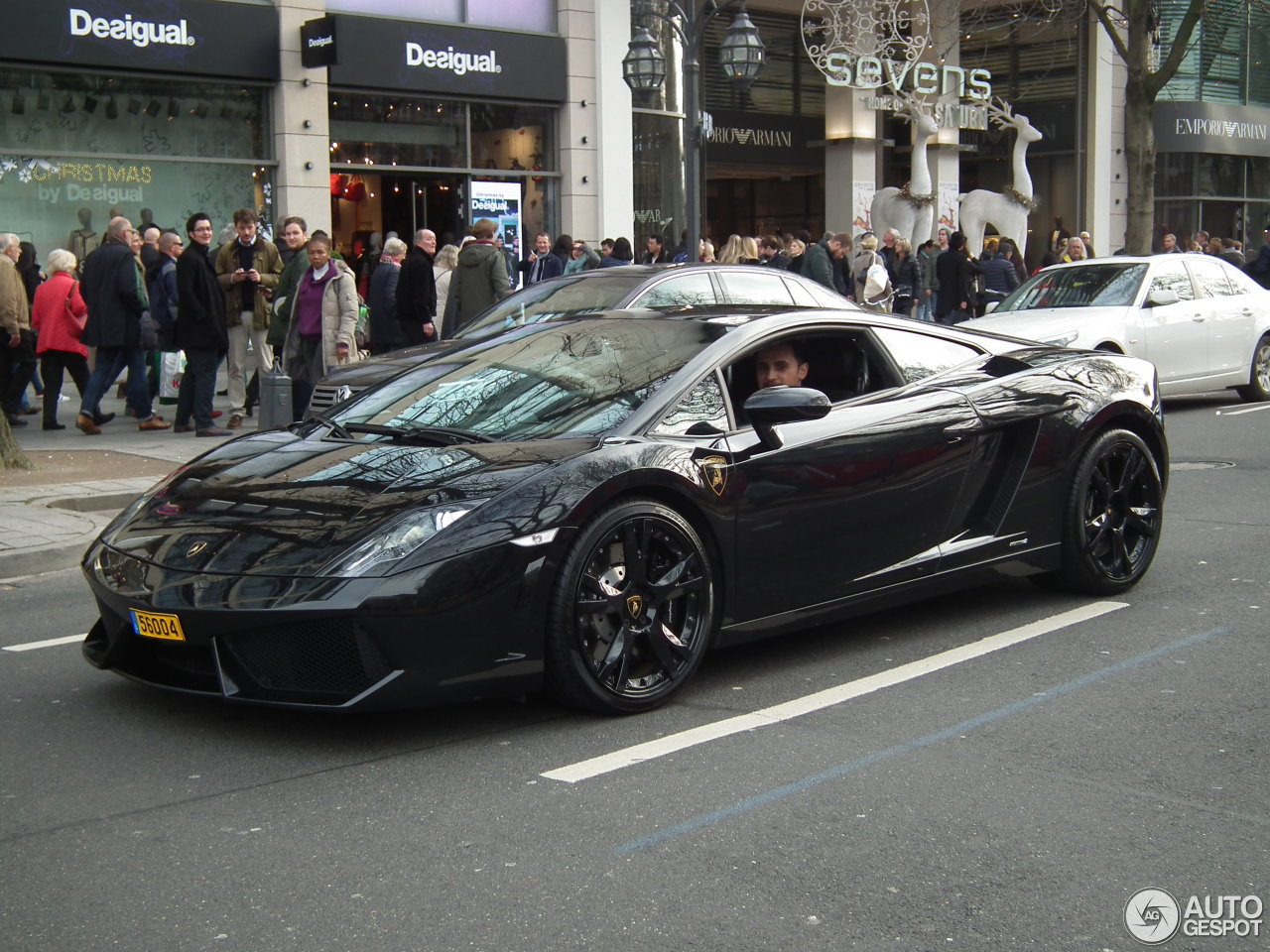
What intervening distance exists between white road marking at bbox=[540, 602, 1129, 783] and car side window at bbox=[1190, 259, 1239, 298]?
9865mm

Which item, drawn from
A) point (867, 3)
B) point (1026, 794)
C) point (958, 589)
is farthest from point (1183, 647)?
point (867, 3)

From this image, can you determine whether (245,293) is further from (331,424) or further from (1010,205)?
(1010,205)

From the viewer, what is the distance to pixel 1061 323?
47.3 ft

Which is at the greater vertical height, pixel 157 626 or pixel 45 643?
pixel 157 626

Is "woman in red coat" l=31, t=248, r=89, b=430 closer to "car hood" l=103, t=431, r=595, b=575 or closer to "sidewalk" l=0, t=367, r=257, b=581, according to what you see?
"sidewalk" l=0, t=367, r=257, b=581

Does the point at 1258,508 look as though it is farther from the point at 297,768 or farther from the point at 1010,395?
the point at 297,768

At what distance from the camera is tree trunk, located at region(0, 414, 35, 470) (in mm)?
11117

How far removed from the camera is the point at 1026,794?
172 inches

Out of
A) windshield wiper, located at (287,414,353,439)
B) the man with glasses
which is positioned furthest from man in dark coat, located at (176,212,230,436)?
windshield wiper, located at (287,414,353,439)

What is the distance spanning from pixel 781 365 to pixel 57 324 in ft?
32.8

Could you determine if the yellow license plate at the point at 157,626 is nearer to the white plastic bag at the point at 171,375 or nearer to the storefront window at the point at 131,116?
the white plastic bag at the point at 171,375

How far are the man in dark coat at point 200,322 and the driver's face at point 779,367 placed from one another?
341 inches

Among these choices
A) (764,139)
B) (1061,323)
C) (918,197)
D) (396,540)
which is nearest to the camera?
(396,540)

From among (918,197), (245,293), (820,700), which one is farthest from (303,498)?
(918,197)
